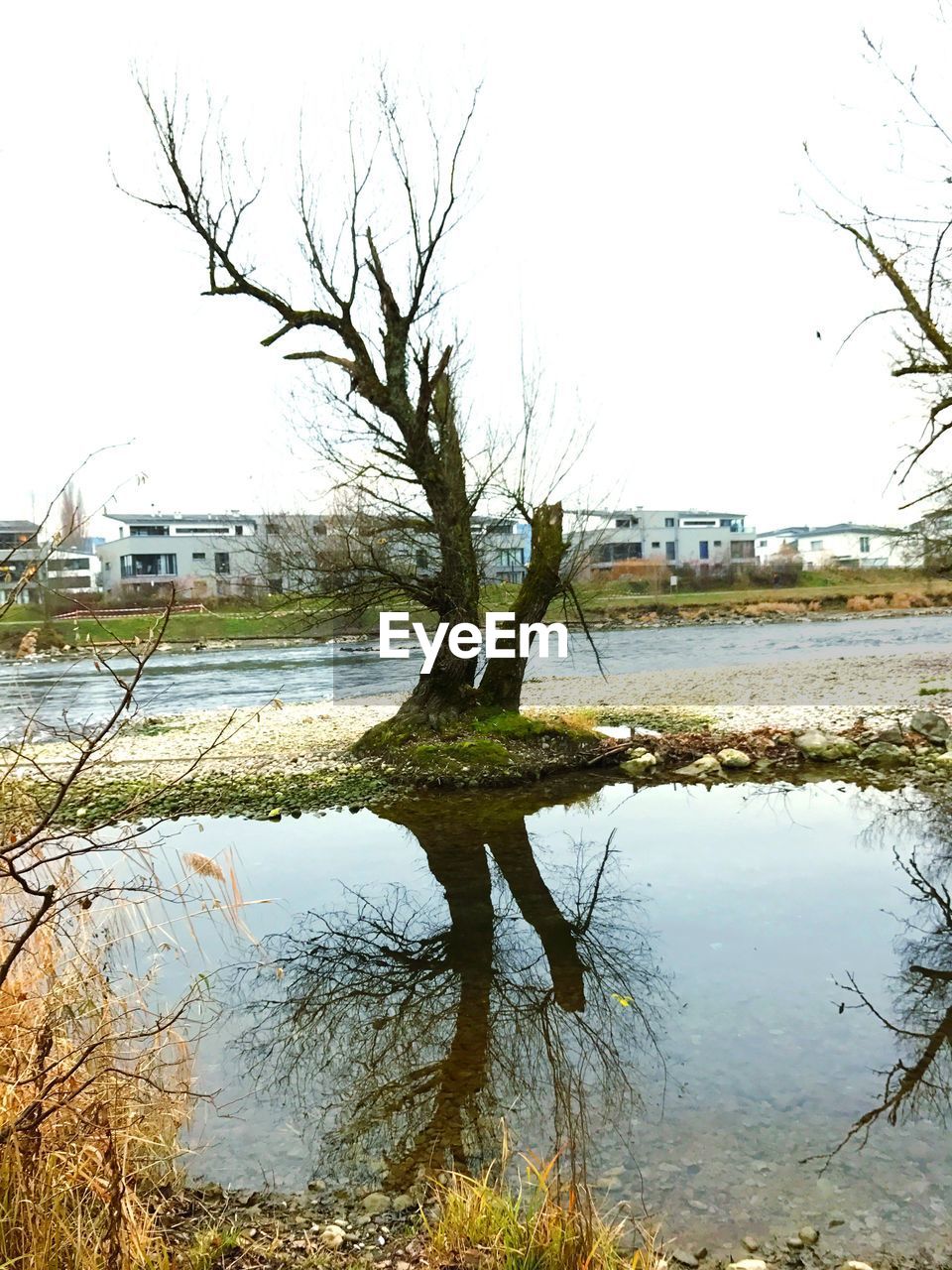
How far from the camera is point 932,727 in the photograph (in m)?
13.4

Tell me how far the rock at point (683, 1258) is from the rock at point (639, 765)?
381 inches

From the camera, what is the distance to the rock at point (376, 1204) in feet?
12.3

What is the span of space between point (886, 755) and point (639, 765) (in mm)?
3313

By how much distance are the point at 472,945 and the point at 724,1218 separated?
3352 mm

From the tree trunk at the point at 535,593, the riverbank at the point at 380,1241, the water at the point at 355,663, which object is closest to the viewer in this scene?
the riverbank at the point at 380,1241

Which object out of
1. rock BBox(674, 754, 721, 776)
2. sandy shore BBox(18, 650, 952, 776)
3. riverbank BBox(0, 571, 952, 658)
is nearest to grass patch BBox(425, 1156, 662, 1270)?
sandy shore BBox(18, 650, 952, 776)

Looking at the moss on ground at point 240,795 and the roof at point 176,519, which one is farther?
the roof at point 176,519

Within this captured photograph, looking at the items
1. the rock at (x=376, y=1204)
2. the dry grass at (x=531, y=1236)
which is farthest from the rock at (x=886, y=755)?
the rock at (x=376, y=1204)

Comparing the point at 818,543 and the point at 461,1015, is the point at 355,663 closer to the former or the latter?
the point at 461,1015

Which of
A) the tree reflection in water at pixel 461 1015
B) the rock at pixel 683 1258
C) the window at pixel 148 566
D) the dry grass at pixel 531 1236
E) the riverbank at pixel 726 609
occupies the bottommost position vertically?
the tree reflection in water at pixel 461 1015

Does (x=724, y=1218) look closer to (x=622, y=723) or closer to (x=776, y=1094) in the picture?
(x=776, y=1094)

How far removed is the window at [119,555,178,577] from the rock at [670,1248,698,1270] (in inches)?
2496

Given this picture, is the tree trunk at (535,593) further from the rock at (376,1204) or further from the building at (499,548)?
the rock at (376,1204)

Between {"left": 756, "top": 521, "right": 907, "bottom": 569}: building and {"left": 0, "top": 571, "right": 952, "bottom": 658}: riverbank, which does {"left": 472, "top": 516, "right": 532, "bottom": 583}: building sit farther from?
{"left": 756, "top": 521, "right": 907, "bottom": 569}: building
